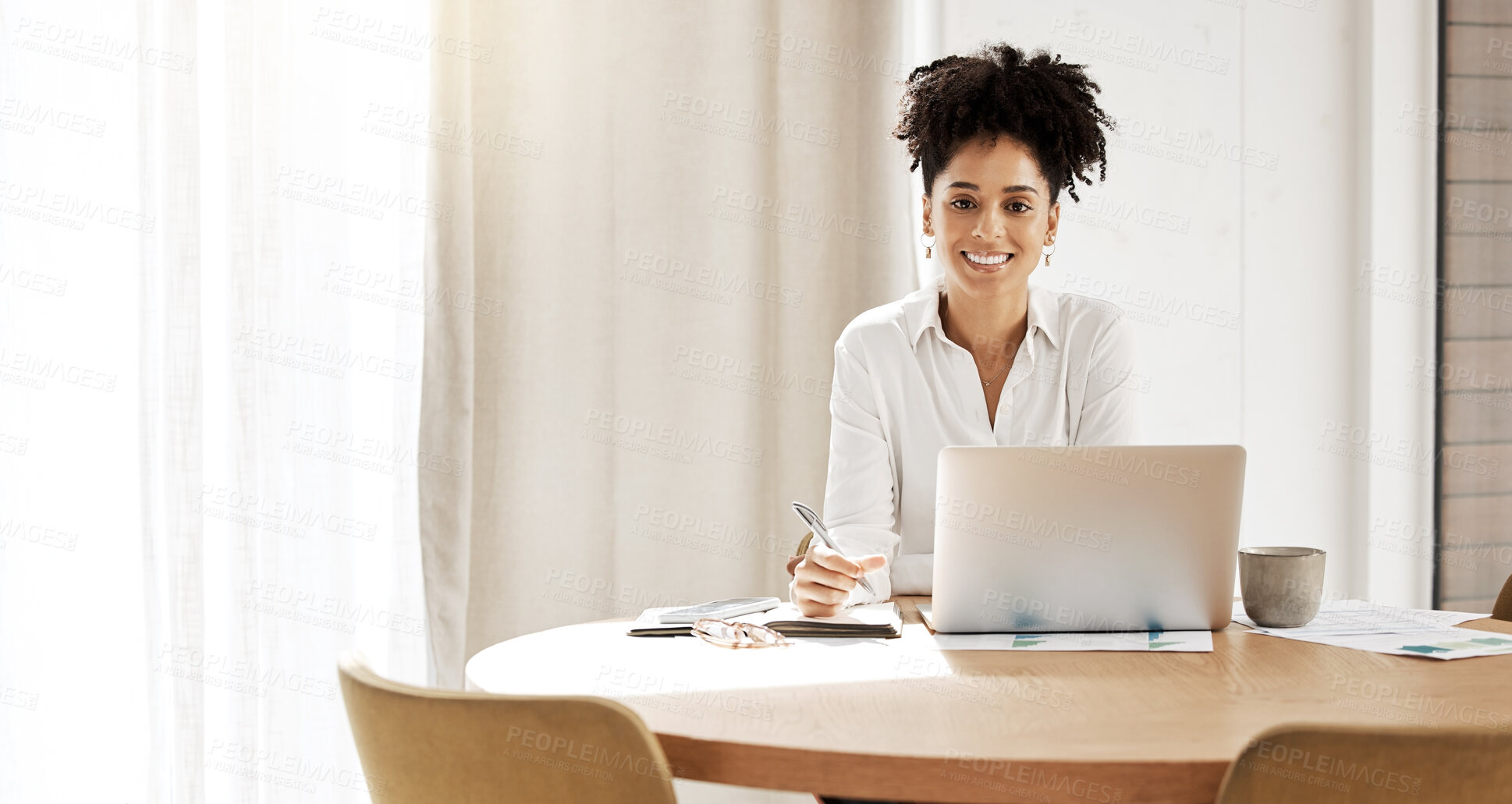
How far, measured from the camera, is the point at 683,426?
2518 mm

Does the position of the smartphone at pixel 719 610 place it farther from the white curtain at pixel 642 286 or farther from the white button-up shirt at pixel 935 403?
the white curtain at pixel 642 286

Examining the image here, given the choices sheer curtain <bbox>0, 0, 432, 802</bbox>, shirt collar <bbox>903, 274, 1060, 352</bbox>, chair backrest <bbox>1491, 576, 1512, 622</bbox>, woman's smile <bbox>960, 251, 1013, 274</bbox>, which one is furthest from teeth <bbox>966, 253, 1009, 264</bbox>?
sheer curtain <bbox>0, 0, 432, 802</bbox>

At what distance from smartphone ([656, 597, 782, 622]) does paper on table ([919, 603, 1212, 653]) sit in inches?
10.7

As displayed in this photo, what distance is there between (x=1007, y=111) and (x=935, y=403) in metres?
0.55

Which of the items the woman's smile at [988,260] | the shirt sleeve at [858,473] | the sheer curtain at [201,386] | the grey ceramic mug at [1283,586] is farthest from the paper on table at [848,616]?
the sheer curtain at [201,386]

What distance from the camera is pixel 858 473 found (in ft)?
6.28

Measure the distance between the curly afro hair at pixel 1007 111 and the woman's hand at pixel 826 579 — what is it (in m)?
0.89

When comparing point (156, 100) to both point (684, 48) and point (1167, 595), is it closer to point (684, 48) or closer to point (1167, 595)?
point (684, 48)

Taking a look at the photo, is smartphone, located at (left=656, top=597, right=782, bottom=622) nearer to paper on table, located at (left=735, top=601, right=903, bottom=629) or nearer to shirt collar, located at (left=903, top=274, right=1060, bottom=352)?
paper on table, located at (left=735, top=601, right=903, bottom=629)

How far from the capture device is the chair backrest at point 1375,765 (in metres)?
0.76

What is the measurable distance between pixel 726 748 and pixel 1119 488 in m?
0.59

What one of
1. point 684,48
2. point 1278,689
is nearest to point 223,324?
point 684,48

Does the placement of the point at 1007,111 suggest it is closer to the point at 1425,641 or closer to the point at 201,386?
the point at 1425,641

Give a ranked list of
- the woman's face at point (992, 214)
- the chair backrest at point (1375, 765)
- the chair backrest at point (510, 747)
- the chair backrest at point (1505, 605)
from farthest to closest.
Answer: the woman's face at point (992, 214) → the chair backrest at point (1505, 605) → the chair backrest at point (510, 747) → the chair backrest at point (1375, 765)
